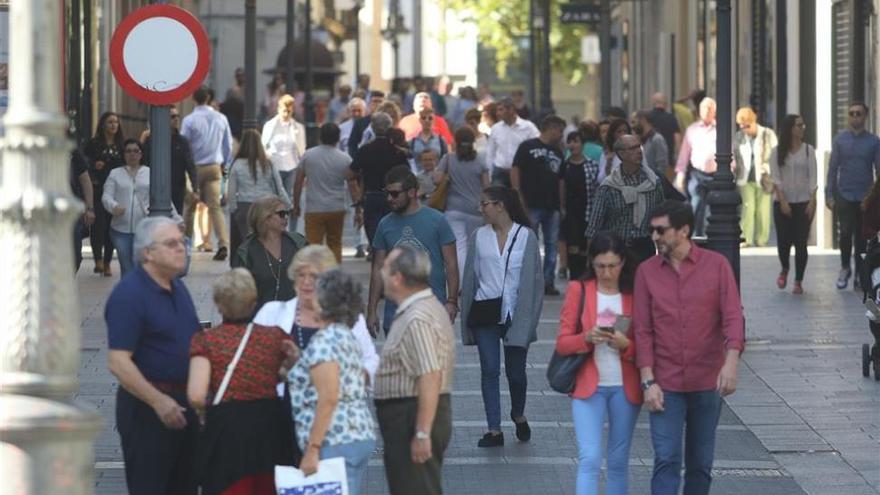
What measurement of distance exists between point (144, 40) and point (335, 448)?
513 centimetres

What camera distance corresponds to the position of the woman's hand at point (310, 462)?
823cm

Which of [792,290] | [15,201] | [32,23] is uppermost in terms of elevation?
[32,23]

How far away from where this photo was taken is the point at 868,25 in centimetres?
2595

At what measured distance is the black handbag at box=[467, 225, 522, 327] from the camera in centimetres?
1266

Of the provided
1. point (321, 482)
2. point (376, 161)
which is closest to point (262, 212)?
point (321, 482)

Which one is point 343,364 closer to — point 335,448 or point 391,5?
point 335,448

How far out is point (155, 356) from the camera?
28.8 ft

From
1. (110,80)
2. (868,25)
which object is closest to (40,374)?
(868,25)

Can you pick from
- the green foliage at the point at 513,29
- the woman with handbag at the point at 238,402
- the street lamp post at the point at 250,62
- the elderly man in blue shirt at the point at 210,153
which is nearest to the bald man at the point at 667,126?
the street lamp post at the point at 250,62

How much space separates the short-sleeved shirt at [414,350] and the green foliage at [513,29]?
6193cm

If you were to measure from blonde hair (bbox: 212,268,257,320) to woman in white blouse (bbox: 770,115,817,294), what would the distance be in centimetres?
1294

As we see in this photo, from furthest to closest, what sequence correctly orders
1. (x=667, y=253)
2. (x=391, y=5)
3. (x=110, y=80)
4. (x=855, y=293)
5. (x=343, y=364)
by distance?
(x=391, y=5)
(x=110, y=80)
(x=855, y=293)
(x=667, y=253)
(x=343, y=364)

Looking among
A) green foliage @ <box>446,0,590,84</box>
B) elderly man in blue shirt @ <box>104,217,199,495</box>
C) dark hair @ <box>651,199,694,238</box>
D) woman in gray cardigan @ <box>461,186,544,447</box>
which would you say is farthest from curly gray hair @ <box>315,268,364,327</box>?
green foliage @ <box>446,0,590,84</box>

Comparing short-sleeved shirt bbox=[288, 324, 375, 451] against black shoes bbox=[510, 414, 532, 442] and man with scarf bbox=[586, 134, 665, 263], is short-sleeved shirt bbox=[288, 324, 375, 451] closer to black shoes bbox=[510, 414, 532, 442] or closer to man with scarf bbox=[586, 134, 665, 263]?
black shoes bbox=[510, 414, 532, 442]
